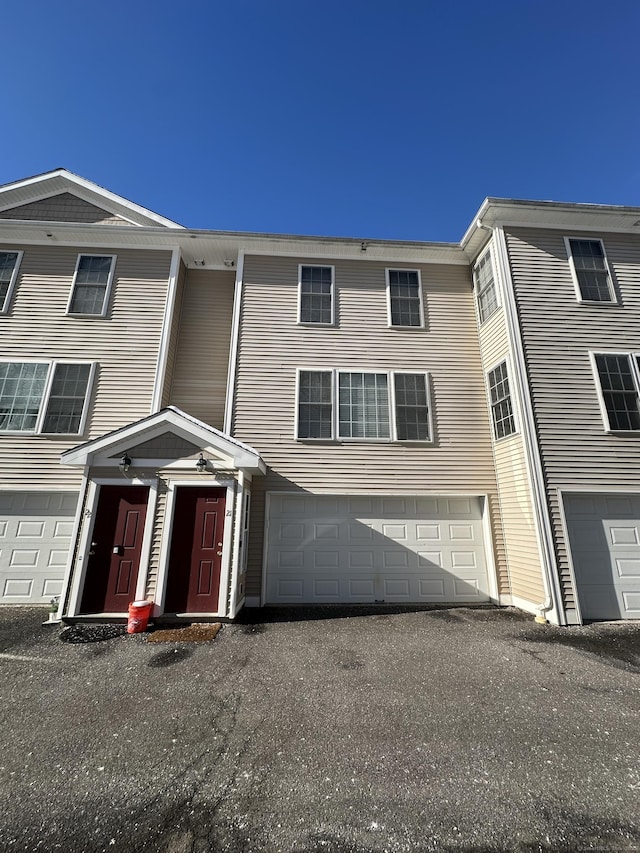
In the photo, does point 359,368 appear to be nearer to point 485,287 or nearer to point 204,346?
point 485,287

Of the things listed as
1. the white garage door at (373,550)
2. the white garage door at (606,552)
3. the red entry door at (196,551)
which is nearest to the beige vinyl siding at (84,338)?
the red entry door at (196,551)

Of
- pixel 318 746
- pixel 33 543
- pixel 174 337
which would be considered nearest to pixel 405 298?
pixel 174 337

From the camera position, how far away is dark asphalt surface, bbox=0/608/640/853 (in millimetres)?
2301

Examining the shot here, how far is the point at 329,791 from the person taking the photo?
2.60 m

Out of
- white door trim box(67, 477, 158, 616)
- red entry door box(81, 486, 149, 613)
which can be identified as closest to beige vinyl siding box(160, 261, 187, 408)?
white door trim box(67, 477, 158, 616)

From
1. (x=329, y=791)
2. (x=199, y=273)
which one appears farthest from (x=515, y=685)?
(x=199, y=273)

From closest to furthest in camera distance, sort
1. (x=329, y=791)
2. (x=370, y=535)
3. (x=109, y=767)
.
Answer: (x=329, y=791) → (x=109, y=767) → (x=370, y=535)

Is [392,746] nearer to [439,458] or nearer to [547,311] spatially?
[439,458]

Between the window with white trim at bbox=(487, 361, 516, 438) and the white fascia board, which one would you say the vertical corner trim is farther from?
the window with white trim at bbox=(487, 361, 516, 438)

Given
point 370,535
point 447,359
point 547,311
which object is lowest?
point 370,535

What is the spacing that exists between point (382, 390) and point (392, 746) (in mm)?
6821

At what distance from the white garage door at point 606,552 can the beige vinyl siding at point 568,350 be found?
0.37 meters

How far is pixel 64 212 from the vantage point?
9.70 meters

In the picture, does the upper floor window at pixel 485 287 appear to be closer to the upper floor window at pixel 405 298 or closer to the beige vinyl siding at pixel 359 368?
the beige vinyl siding at pixel 359 368
